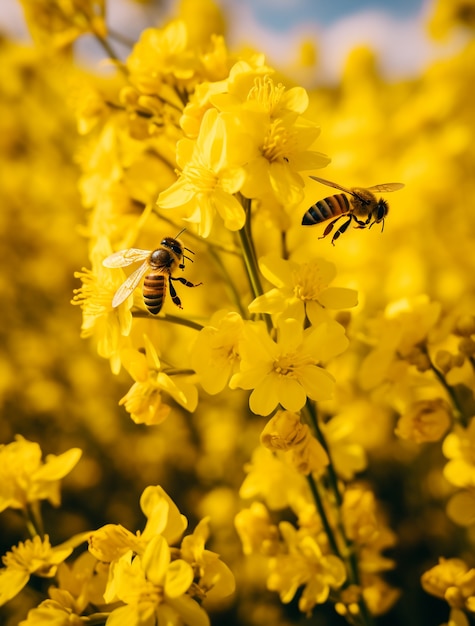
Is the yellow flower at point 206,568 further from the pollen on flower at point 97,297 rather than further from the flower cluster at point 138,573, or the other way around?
the pollen on flower at point 97,297

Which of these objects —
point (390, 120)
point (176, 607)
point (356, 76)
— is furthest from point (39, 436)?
point (356, 76)

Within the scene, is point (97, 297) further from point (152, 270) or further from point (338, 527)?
point (338, 527)

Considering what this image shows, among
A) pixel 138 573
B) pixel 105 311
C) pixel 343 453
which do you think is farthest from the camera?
pixel 343 453

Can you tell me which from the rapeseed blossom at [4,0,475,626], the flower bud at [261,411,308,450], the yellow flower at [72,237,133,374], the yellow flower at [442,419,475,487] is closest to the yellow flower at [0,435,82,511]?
the rapeseed blossom at [4,0,475,626]

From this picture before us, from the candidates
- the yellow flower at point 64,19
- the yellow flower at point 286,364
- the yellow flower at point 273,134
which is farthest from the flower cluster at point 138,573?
the yellow flower at point 64,19

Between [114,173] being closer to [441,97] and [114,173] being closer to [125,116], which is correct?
[125,116]

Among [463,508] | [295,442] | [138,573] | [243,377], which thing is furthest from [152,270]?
[463,508]

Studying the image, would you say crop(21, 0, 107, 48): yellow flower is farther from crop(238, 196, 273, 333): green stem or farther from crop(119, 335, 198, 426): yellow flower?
crop(119, 335, 198, 426): yellow flower
